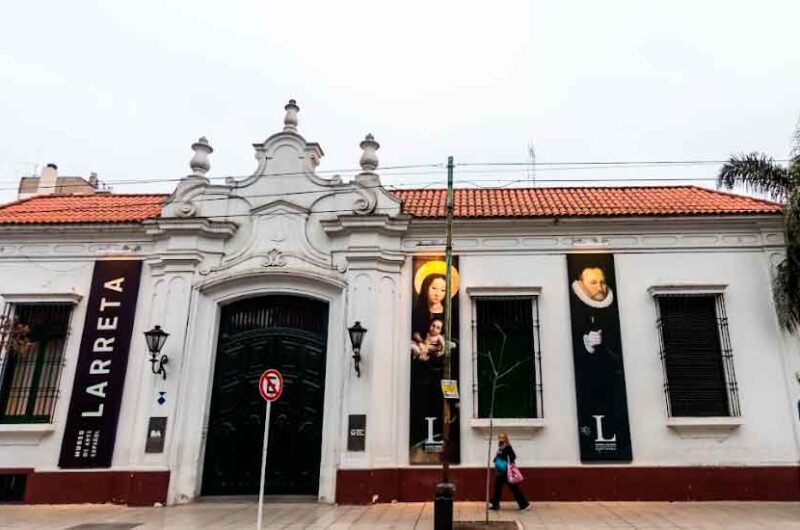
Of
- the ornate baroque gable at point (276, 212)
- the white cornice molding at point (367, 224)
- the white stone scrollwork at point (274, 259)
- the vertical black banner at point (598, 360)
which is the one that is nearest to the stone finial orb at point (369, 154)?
the ornate baroque gable at point (276, 212)

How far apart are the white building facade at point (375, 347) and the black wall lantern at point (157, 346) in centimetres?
→ 18

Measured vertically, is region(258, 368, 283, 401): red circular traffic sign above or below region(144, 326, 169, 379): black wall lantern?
below

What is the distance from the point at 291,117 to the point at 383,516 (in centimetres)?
933

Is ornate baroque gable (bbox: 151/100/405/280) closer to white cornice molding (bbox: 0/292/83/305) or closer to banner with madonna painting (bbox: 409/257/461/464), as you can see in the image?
banner with madonna painting (bbox: 409/257/461/464)

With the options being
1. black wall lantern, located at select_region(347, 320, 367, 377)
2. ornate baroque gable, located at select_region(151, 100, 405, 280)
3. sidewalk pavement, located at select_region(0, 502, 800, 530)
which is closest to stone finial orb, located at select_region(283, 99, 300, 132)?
ornate baroque gable, located at select_region(151, 100, 405, 280)

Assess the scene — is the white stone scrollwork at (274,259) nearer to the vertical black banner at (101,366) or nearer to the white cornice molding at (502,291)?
the vertical black banner at (101,366)

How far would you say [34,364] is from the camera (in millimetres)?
13070

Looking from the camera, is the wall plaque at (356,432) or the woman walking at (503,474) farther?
the wall plaque at (356,432)

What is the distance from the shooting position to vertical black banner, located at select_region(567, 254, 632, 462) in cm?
1159

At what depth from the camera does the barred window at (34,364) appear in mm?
12648

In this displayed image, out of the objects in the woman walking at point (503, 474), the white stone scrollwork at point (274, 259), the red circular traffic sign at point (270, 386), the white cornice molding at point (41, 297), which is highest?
the white stone scrollwork at point (274, 259)

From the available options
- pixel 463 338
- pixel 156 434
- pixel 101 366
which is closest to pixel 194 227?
pixel 101 366

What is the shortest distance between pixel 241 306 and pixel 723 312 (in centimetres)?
1059

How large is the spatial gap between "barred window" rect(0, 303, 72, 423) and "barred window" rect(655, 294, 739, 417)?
13208 millimetres
